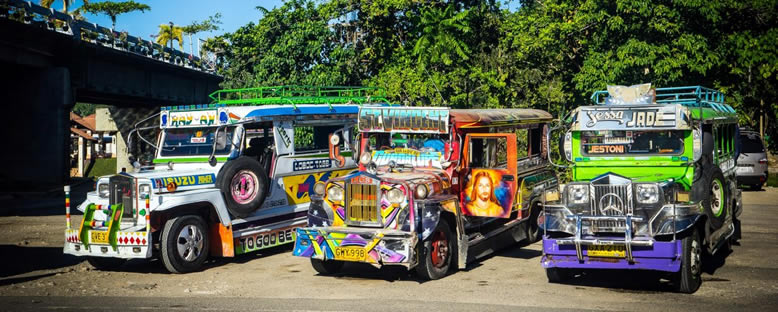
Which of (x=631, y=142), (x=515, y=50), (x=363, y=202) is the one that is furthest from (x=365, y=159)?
(x=515, y=50)

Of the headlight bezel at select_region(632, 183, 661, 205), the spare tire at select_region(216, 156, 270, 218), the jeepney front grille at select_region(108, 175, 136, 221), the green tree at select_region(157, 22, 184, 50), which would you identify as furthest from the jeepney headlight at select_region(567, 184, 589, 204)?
the green tree at select_region(157, 22, 184, 50)

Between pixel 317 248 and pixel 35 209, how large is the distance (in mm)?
17052

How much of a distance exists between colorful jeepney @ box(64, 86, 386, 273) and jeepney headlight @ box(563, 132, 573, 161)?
4390 mm

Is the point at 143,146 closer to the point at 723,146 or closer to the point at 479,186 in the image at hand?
the point at 479,186

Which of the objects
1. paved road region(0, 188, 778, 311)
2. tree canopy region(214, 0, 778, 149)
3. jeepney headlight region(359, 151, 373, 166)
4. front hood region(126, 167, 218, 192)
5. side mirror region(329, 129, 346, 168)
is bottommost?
paved road region(0, 188, 778, 311)

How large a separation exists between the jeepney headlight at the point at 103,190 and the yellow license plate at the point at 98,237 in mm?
739

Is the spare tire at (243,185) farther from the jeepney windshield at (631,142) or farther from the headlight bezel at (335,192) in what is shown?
the jeepney windshield at (631,142)

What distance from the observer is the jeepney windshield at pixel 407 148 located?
12758 mm

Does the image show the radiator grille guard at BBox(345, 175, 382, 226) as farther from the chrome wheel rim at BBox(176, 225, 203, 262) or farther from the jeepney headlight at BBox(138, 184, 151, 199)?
the jeepney headlight at BBox(138, 184, 151, 199)

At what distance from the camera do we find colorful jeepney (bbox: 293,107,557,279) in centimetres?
1129

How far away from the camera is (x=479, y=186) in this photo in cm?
1294

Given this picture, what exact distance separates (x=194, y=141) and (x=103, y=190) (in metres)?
1.98

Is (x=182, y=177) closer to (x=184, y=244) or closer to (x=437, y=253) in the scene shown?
(x=184, y=244)

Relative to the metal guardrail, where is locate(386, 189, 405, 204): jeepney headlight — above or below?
below
